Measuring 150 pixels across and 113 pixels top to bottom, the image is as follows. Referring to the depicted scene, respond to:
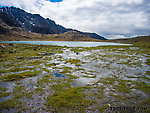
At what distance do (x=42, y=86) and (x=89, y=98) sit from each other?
391 inches

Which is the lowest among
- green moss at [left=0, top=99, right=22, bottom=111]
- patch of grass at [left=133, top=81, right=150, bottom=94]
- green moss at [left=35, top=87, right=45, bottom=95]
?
green moss at [left=0, top=99, right=22, bottom=111]

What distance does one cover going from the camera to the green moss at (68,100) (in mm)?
13250

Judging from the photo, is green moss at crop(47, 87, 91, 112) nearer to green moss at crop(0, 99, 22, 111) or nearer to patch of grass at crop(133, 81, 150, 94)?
green moss at crop(0, 99, 22, 111)

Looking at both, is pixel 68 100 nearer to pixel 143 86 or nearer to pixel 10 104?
pixel 10 104

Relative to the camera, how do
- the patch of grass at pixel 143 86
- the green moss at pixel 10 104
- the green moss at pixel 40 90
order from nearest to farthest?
1. the green moss at pixel 10 104
2. the green moss at pixel 40 90
3. the patch of grass at pixel 143 86

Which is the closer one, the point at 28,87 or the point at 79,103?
the point at 79,103

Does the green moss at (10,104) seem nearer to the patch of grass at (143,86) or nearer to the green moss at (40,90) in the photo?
the green moss at (40,90)

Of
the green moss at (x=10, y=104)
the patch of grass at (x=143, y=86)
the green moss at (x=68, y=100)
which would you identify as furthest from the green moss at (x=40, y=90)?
the patch of grass at (x=143, y=86)

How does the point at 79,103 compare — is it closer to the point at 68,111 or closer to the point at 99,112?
the point at 68,111

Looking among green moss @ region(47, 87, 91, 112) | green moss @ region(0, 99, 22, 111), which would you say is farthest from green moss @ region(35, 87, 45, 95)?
green moss @ region(0, 99, 22, 111)

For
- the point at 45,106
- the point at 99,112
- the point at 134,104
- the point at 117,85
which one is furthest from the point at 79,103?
the point at 117,85

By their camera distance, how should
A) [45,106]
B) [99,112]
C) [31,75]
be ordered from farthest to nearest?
[31,75]
[45,106]
[99,112]

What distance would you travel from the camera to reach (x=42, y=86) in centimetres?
1897

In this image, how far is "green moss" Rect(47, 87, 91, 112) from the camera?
13250mm
